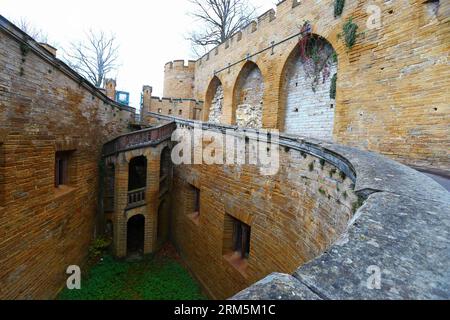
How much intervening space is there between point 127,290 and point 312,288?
7.44m

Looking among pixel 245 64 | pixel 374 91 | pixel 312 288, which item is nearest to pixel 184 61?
pixel 245 64

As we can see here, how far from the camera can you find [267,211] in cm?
462

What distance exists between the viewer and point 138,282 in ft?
23.6

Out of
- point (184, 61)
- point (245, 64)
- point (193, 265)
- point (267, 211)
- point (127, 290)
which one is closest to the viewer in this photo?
point (267, 211)

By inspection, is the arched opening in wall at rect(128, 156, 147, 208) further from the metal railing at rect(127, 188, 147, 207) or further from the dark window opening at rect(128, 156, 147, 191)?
the metal railing at rect(127, 188, 147, 207)

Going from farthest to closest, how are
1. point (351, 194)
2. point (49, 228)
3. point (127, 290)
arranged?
point (127, 290) → point (49, 228) → point (351, 194)

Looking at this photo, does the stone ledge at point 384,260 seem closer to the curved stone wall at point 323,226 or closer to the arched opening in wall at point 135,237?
the curved stone wall at point 323,226

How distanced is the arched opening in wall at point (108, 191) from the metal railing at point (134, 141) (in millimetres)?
711

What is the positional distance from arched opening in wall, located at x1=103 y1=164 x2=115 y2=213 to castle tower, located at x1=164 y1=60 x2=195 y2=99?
1107cm

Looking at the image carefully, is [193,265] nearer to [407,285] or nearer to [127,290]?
[127,290]

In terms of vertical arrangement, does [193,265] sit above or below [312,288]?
below

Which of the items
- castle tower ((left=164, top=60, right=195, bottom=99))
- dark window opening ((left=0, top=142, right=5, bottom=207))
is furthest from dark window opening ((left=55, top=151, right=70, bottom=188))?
castle tower ((left=164, top=60, right=195, bottom=99))

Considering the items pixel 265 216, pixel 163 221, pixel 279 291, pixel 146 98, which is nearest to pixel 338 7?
pixel 265 216

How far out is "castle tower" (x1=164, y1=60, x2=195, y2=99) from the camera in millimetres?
18391
